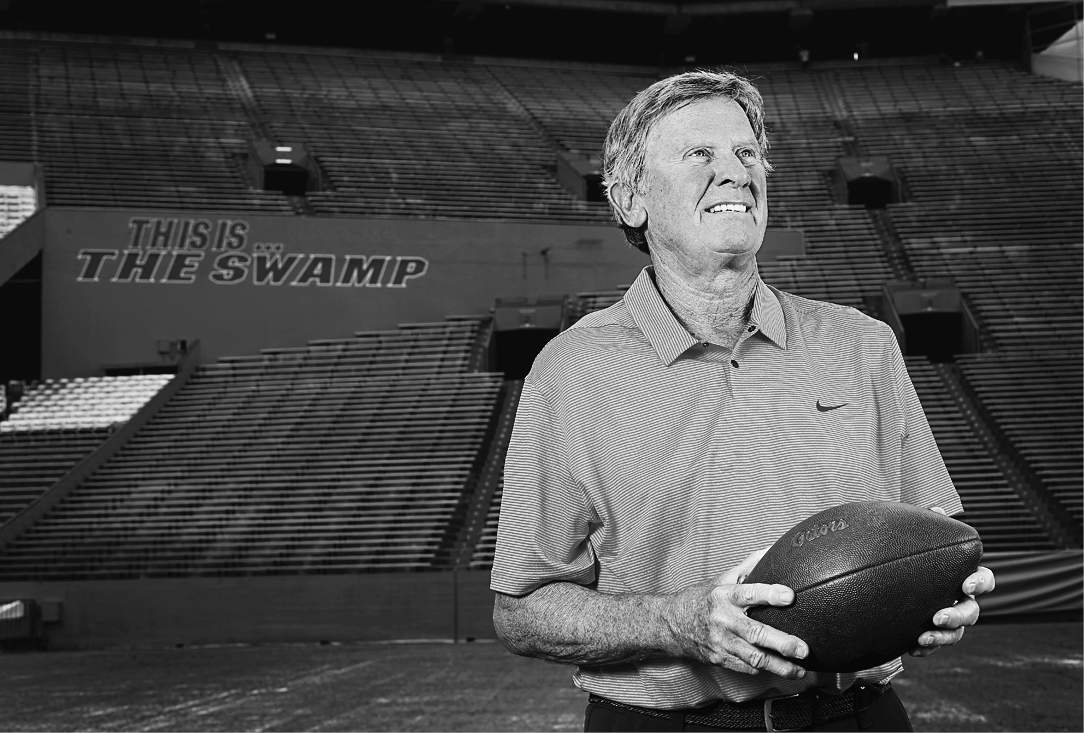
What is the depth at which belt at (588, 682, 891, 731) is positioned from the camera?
1.31 metres

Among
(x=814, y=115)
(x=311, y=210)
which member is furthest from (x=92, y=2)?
(x=814, y=115)

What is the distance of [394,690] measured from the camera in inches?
280

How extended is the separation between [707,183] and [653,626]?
557mm

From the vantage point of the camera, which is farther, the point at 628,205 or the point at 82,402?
the point at 82,402

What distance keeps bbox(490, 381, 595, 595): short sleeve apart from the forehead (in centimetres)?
38

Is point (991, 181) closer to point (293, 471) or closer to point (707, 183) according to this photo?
point (293, 471)

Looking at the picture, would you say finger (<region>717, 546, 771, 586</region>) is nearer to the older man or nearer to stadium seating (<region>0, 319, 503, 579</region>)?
the older man

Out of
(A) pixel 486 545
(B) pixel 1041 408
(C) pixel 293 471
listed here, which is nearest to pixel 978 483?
(B) pixel 1041 408

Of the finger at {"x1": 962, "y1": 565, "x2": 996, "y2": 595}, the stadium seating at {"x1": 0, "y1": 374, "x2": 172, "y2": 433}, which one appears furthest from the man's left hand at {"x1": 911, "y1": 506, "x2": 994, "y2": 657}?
the stadium seating at {"x1": 0, "y1": 374, "x2": 172, "y2": 433}

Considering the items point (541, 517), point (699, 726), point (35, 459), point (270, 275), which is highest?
point (270, 275)

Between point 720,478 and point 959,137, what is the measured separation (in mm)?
20979

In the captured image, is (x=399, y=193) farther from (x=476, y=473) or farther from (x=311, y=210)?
(x=476, y=473)

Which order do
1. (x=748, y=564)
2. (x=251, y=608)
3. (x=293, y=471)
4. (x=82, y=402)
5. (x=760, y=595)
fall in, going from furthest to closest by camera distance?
(x=82, y=402) → (x=293, y=471) → (x=251, y=608) → (x=748, y=564) → (x=760, y=595)

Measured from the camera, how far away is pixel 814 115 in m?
21.9
